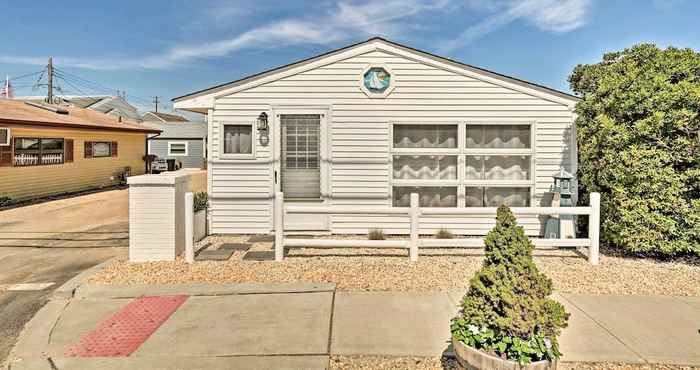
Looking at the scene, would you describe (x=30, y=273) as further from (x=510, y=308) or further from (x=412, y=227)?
(x=510, y=308)

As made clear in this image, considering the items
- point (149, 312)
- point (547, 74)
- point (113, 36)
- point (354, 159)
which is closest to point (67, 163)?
point (113, 36)

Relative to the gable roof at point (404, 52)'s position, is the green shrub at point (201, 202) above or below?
below

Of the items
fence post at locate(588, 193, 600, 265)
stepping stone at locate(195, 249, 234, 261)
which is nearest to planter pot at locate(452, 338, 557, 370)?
fence post at locate(588, 193, 600, 265)

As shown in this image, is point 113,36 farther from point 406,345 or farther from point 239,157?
point 406,345

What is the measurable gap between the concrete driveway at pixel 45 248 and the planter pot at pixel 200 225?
3.86 ft

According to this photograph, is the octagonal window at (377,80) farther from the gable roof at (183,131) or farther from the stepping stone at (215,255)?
the gable roof at (183,131)

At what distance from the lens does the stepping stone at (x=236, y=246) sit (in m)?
6.64

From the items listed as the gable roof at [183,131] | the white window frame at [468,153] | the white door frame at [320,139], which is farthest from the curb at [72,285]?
the gable roof at [183,131]

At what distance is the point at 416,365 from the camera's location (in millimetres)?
3043

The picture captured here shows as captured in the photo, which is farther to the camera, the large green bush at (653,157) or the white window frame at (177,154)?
the white window frame at (177,154)

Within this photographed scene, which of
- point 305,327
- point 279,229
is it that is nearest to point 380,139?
point 279,229

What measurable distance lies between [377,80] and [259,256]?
395 centimetres

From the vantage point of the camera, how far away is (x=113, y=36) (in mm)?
22078

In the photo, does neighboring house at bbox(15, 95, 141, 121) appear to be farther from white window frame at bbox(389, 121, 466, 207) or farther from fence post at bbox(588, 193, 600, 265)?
fence post at bbox(588, 193, 600, 265)
